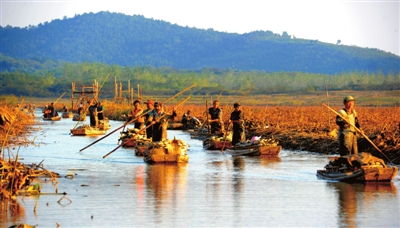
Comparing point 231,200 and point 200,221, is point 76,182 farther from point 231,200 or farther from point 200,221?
point 200,221

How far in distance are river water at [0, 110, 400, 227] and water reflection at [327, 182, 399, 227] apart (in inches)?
0.6

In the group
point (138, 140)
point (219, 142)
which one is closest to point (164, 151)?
point (138, 140)

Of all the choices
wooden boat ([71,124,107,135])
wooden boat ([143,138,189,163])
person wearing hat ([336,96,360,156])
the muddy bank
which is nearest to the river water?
wooden boat ([143,138,189,163])

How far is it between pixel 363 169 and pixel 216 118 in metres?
10.4

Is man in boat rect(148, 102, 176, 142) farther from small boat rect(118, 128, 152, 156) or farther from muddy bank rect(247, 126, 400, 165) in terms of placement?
muddy bank rect(247, 126, 400, 165)

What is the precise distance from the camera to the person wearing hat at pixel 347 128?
17234 millimetres

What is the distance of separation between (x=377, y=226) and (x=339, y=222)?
605 mm

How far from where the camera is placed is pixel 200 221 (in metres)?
12.9

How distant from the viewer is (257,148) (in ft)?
80.4

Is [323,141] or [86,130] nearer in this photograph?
[323,141]

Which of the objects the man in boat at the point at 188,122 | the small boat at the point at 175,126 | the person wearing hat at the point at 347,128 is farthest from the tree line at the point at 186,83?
the person wearing hat at the point at 347,128

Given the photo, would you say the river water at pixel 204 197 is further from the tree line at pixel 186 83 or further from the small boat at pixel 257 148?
the tree line at pixel 186 83

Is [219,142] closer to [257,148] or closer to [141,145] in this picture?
[257,148]

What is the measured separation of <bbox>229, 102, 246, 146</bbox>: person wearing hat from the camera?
2392 cm
